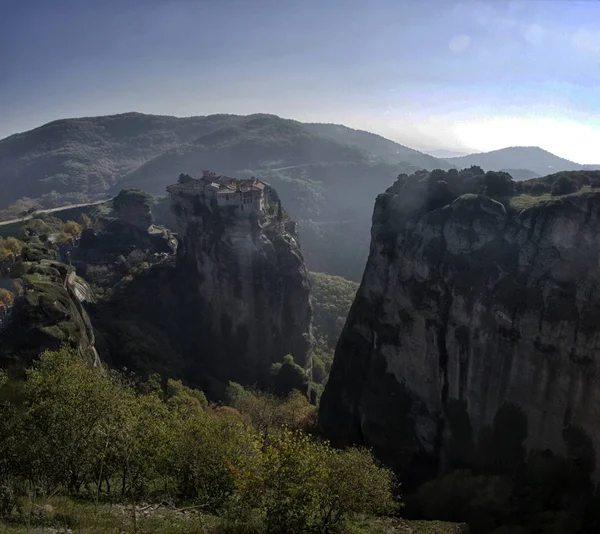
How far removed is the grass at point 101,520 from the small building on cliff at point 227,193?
55.5 metres

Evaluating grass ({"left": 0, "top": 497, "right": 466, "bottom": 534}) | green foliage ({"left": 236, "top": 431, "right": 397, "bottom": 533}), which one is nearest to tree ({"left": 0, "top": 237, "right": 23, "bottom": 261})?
grass ({"left": 0, "top": 497, "right": 466, "bottom": 534})

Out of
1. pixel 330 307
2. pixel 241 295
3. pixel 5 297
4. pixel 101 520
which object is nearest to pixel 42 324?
pixel 101 520

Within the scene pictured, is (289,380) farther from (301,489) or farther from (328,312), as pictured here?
(301,489)

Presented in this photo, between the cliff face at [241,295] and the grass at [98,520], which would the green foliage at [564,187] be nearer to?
the grass at [98,520]

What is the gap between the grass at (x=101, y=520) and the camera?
17.5 metres

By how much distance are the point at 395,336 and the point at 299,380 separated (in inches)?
930

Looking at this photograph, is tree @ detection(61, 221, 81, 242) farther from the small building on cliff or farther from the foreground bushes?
the foreground bushes

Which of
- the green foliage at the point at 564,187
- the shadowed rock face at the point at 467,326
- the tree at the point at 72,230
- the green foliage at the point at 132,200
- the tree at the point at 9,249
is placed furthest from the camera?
the tree at the point at 72,230

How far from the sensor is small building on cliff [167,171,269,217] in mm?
73375

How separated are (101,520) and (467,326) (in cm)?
3085

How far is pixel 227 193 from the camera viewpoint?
239 ft

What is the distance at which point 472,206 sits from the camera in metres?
41.6

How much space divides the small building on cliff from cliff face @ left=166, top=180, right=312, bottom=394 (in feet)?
2.55

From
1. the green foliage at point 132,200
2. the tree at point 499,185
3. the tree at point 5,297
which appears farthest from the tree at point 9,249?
the tree at point 499,185
